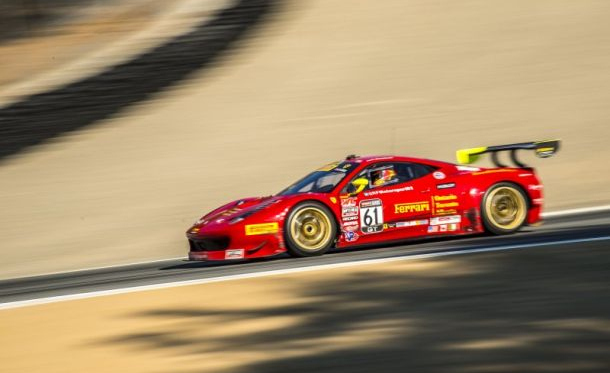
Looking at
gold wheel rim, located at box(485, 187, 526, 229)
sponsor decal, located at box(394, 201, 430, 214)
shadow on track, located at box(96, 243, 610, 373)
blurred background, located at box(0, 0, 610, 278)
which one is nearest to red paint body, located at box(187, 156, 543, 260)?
sponsor decal, located at box(394, 201, 430, 214)

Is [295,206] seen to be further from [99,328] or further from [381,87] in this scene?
[381,87]

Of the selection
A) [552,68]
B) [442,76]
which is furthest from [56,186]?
[552,68]

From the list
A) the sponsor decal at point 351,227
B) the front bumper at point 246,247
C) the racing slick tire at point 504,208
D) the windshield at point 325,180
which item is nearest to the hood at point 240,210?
the front bumper at point 246,247

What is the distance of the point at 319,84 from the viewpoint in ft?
68.7

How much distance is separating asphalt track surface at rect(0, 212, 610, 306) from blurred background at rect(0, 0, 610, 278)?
297 centimetres

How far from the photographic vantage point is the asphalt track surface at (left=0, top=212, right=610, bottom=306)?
9.20 meters

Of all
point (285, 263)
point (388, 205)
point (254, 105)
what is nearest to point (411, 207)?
point (388, 205)

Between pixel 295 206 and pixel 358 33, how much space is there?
1370 cm

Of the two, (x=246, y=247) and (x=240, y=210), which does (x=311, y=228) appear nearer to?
(x=246, y=247)

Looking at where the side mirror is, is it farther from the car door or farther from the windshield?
the windshield

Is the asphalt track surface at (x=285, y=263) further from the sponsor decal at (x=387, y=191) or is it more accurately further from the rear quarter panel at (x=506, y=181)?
the sponsor decal at (x=387, y=191)

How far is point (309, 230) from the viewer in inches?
413

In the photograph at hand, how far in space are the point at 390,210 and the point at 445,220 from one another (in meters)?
0.76

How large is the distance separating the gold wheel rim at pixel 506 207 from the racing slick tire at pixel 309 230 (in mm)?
2155
